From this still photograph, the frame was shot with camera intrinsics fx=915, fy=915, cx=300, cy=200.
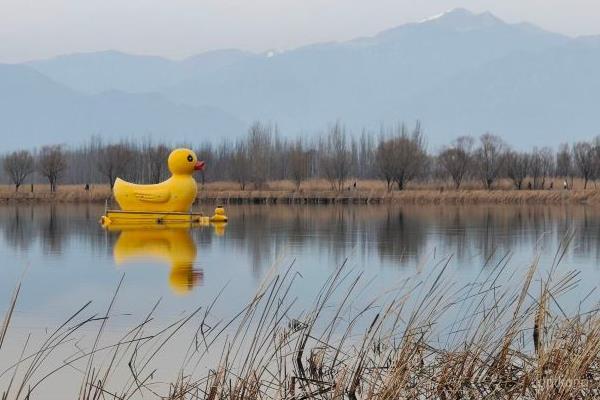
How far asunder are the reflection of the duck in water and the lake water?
2cm

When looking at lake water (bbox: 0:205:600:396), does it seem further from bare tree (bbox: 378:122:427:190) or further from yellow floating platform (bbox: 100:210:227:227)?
bare tree (bbox: 378:122:427:190)

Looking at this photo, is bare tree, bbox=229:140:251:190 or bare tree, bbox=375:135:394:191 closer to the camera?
bare tree, bbox=375:135:394:191

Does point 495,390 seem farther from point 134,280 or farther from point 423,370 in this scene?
point 134,280

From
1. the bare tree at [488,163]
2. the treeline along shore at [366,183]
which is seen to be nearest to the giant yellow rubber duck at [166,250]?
the treeline along shore at [366,183]

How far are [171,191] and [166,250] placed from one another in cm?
702

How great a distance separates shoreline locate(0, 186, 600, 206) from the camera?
38156mm

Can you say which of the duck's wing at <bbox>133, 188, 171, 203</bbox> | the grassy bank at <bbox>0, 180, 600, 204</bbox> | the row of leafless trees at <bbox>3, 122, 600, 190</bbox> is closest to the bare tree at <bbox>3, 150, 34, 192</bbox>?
the row of leafless trees at <bbox>3, 122, 600, 190</bbox>

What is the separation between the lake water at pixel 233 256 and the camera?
388 inches

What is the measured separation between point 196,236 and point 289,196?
70.3 ft

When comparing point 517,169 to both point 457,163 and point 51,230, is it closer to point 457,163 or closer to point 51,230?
point 457,163

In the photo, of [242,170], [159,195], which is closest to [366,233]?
[159,195]

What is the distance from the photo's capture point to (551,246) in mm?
16500

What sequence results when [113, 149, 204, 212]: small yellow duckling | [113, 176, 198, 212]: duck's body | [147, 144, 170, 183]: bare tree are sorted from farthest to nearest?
[147, 144, 170, 183]: bare tree < [113, 176, 198, 212]: duck's body < [113, 149, 204, 212]: small yellow duckling

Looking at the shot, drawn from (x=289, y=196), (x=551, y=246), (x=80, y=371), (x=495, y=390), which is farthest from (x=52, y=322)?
(x=289, y=196)
